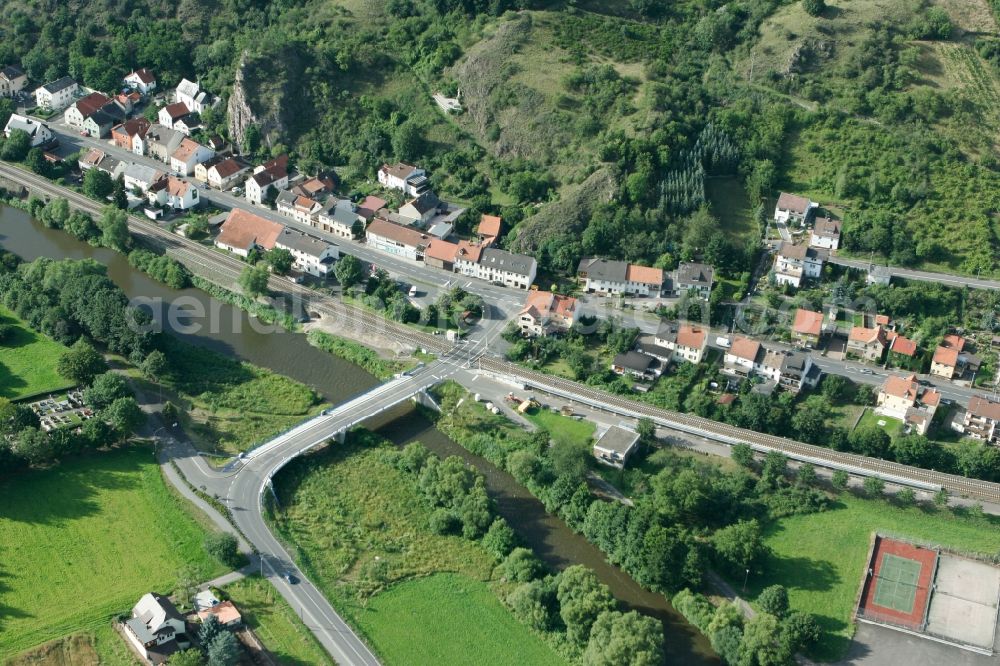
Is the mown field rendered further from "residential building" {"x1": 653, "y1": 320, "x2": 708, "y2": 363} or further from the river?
"residential building" {"x1": 653, "y1": 320, "x2": 708, "y2": 363}

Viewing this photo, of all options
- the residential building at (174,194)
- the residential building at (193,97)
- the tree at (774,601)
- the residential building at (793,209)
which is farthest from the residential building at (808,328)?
the residential building at (193,97)

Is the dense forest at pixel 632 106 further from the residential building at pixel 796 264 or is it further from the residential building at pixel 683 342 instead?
the residential building at pixel 683 342

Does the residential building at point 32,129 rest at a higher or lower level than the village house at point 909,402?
higher

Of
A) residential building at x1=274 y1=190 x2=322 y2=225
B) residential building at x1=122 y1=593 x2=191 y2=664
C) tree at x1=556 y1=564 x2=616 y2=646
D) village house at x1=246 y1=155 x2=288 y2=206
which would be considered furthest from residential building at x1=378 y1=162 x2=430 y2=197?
residential building at x1=122 y1=593 x2=191 y2=664

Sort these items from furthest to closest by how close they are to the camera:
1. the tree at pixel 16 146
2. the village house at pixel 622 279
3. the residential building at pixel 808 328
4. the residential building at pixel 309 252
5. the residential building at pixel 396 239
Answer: the tree at pixel 16 146
the residential building at pixel 396 239
the residential building at pixel 309 252
the village house at pixel 622 279
the residential building at pixel 808 328

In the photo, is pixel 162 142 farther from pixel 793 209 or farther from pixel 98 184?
pixel 793 209

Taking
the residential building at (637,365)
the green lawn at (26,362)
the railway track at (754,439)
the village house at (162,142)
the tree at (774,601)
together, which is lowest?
the tree at (774,601)

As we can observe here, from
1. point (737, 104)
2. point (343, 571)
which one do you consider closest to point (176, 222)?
point (343, 571)
